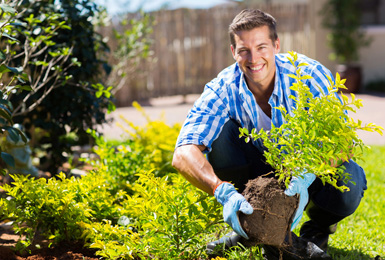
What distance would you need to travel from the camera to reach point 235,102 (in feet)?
9.49

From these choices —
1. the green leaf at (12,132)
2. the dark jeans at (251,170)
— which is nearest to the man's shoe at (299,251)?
the dark jeans at (251,170)

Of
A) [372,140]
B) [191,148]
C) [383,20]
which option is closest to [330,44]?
[383,20]

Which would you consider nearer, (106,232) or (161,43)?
(106,232)

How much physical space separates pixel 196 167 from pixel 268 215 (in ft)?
1.46

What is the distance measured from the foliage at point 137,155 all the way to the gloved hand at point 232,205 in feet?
3.16

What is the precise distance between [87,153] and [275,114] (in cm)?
316

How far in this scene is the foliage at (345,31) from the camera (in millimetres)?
11555

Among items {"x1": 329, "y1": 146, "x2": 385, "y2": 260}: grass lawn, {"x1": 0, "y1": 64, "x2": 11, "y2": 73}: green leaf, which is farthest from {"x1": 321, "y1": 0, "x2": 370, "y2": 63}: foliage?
{"x1": 0, "y1": 64, "x2": 11, "y2": 73}: green leaf

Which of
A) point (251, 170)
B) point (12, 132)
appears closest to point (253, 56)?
point (251, 170)

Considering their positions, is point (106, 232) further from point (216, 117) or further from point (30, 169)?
point (30, 169)

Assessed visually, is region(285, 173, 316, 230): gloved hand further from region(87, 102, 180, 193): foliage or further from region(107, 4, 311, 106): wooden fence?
region(107, 4, 311, 106): wooden fence

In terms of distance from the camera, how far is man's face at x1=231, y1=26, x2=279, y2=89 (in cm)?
279

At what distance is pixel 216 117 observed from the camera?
2.81 m

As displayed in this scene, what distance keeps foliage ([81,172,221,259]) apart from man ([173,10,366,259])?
25 centimetres
